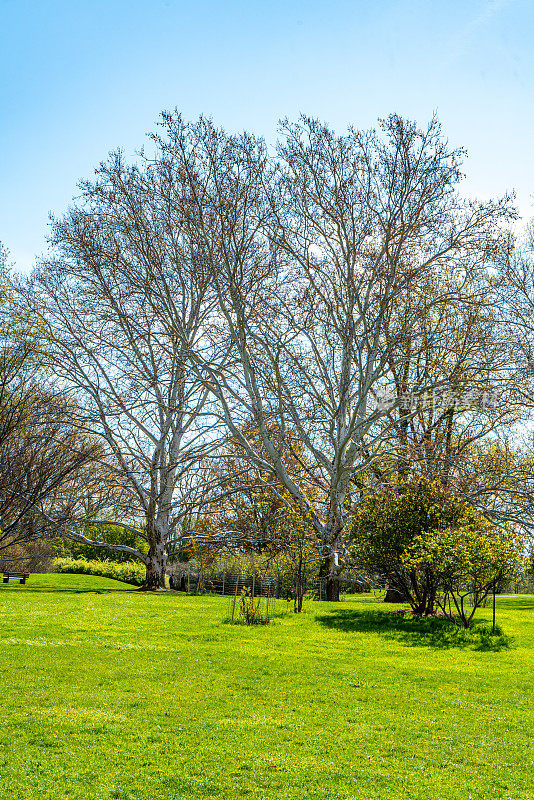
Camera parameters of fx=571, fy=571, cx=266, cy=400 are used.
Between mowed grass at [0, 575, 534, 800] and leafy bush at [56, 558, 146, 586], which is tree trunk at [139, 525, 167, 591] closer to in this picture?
leafy bush at [56, 558, 146, 586]

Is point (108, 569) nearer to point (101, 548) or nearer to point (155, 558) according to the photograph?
point (101, 548)

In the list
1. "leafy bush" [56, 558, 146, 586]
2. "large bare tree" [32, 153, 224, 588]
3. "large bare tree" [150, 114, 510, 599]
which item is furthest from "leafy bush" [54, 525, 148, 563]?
"large bare tree" [150, 114, 510, 599]

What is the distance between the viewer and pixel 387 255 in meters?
15.2

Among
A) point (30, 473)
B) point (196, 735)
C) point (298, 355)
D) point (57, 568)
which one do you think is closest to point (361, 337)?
point (298, 355)

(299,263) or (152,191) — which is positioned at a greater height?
(152,191)

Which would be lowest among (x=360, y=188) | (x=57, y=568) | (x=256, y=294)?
(x=57, y=568)

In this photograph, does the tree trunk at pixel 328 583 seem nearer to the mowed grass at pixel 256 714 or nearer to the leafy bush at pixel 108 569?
the mowed grass at pixel 256 714

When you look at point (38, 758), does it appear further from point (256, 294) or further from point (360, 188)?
point (360, 188)

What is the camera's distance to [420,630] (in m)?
11.7

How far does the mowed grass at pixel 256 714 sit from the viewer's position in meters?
4.34

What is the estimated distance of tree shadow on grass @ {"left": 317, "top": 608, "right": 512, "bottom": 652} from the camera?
1053cm

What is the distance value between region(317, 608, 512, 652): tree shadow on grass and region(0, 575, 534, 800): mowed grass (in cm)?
9

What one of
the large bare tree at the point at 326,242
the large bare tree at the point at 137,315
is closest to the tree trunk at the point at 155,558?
the large bare tree at the point at 137,315

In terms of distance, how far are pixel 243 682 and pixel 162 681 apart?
988 mm
